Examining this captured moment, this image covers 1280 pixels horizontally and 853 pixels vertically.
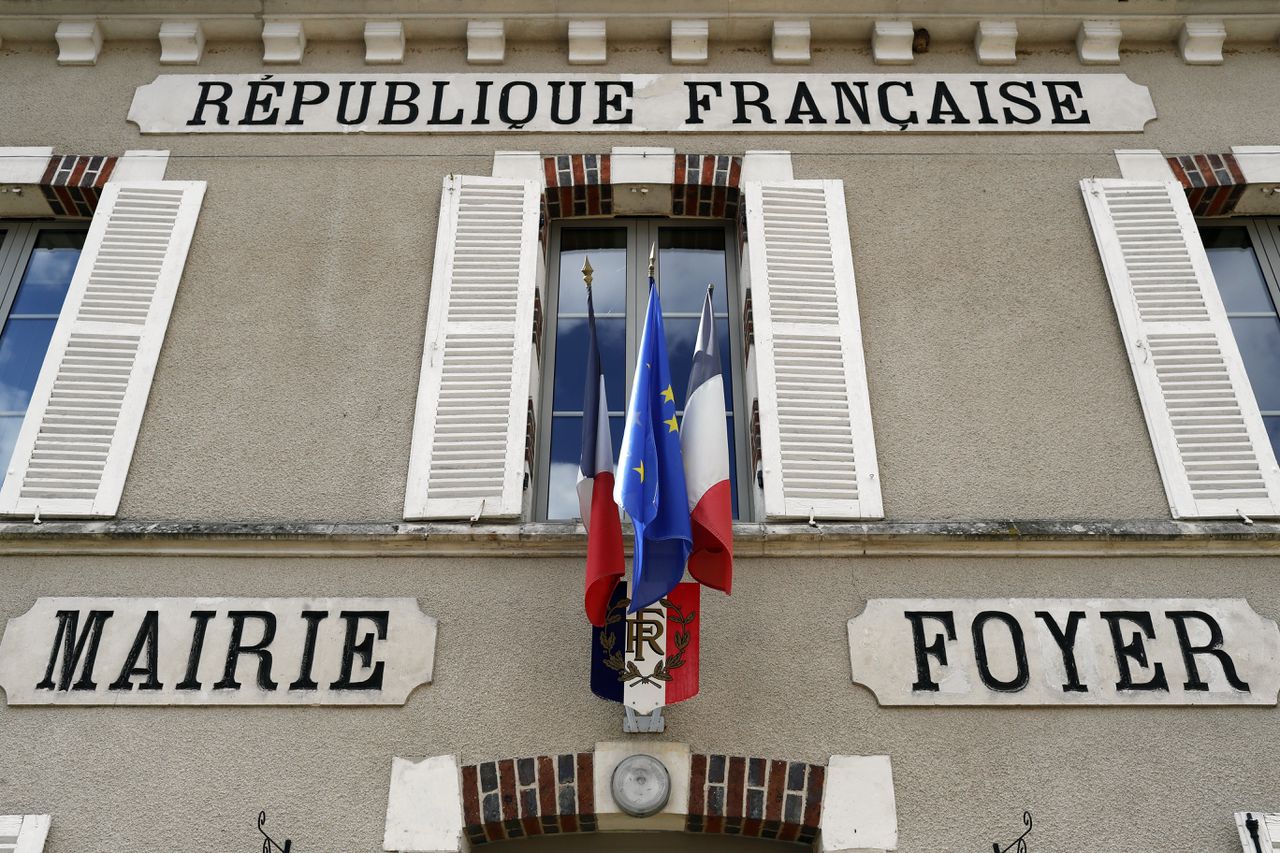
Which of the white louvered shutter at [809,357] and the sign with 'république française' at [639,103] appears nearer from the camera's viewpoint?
the white louvered shutter at [809,357]

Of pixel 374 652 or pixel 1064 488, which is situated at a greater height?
pixel 1064 488

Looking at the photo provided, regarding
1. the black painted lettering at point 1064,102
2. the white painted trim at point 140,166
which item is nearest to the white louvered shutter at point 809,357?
the black painted lettering at point 1064,102

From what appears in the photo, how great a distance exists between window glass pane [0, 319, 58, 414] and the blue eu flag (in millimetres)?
2879

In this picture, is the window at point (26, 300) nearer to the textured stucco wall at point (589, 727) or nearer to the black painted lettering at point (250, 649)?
the textured stucco wall at point (589, 727)

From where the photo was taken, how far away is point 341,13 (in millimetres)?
6301

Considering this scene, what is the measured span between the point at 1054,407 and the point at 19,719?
4.27 meters

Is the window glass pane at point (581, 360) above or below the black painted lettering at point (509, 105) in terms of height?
below

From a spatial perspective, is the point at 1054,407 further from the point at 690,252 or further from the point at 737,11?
the point at 737,11

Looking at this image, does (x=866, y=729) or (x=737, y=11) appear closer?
(x=866, y=729)

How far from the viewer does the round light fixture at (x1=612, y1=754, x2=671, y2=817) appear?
4277mm

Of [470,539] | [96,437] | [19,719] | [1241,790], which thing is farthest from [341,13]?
[1241,790]

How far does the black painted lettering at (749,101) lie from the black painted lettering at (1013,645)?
2735mm

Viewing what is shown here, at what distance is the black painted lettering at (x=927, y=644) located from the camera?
A: 456cm

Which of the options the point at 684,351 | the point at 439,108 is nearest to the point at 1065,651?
the point at 684,351
